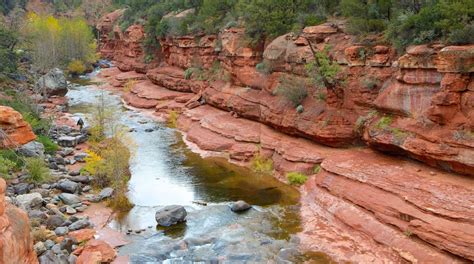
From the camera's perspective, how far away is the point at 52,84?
49531 millimetres

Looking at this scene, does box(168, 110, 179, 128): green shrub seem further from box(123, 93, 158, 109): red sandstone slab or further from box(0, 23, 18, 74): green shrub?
box(0, 23, 18, 74): green shrub

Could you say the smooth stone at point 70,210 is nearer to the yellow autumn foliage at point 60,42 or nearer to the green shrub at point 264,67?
the green shrub at point 264,67

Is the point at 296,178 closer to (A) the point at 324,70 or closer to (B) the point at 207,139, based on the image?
(A) the point at 324,70

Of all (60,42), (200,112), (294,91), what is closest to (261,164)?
(294,91)

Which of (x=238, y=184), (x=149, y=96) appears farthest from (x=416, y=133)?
(x=149, y=96)

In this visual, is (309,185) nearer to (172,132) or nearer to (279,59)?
(279,59)

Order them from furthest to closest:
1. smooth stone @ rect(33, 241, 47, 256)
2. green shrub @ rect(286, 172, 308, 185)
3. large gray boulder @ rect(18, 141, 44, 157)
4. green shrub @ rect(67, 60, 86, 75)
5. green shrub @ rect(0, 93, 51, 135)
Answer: green shrub @ rect(67, 60, 86, 75) → green shrub @ rect(0, 93, 51, 135) → large gray boulder @ rect(18, 141, 44, 157) → green shrub @ rect(286, 172, 308, 185) → smooth stone @ rect(33, 241, 47, 256)

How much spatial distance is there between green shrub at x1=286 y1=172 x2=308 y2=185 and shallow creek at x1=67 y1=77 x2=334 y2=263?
1.29ft

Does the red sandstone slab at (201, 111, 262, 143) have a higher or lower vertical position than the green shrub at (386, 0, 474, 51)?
lower

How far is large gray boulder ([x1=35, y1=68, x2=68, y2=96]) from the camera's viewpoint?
4831 cm

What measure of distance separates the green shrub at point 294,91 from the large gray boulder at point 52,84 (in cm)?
2810

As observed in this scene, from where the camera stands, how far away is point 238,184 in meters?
26.0

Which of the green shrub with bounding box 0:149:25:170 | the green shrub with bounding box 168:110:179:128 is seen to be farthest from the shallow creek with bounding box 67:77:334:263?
the green shrub with bounding box 0:149:25:170

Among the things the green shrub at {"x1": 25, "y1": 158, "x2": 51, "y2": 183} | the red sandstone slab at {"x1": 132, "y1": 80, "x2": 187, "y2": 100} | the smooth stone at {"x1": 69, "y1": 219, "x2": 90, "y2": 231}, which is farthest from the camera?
the red sandstone slab at {"x1": 132, "y1": 80, "x2": 187, "y2": 100}
